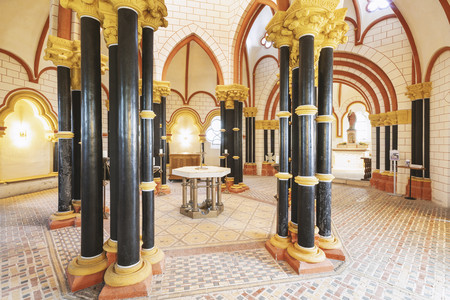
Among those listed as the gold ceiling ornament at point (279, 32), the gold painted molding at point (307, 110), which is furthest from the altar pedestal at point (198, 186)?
the gold ceiling ornament at point (279, 32)

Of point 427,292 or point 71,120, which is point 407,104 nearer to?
point 427,292

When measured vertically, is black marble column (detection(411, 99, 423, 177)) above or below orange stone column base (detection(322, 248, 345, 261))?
above

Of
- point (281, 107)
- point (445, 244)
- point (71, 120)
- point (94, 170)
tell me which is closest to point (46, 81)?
point (71, 120)

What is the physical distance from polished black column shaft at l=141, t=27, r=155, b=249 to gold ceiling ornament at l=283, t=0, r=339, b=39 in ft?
6.54

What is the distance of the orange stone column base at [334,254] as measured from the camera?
321 centimetres

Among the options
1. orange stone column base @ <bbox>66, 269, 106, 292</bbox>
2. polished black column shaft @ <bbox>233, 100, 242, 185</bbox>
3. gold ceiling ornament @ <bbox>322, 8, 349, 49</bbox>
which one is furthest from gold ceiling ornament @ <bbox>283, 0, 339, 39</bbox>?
polished black column shaft @ <bbox>233, 100, 242, 185</bbox>

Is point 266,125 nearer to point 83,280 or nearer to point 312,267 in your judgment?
point 312,267

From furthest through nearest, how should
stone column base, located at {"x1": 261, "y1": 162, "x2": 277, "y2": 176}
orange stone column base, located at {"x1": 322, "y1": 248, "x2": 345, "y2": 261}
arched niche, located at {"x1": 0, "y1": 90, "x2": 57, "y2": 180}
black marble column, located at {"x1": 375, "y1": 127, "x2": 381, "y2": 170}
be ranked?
stone column base, located at {"x1": 261, "y1": 162, "x2": 277, "y2": 176}
black marble column, located at {"x1": 375, "y1": 127, "x2": 381, "y2": 170}
arched niche, located at {"x1": 0, "y1": 90, "x2": 57, "y2": 180}
orange stone column base, located at {"x1": 322, "y1": 248, "x2": 345, "y2": 261}

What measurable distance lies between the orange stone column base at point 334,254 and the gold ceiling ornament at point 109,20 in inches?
162

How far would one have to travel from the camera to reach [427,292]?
2.58 meters

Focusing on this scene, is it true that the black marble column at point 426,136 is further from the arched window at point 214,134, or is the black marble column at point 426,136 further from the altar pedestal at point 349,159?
the arched window at point 214,134

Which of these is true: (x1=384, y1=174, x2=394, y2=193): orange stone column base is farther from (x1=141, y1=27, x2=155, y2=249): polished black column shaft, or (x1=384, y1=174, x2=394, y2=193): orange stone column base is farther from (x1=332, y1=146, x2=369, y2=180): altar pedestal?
(x1=141, y1=27, x2=155, y2=249): polished black column shaft

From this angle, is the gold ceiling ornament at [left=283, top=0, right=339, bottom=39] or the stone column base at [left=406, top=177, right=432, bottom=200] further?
the stone column base at [left=406, top=177, right=432, bottom=200]

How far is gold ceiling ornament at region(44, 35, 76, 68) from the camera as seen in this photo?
4184 mm
